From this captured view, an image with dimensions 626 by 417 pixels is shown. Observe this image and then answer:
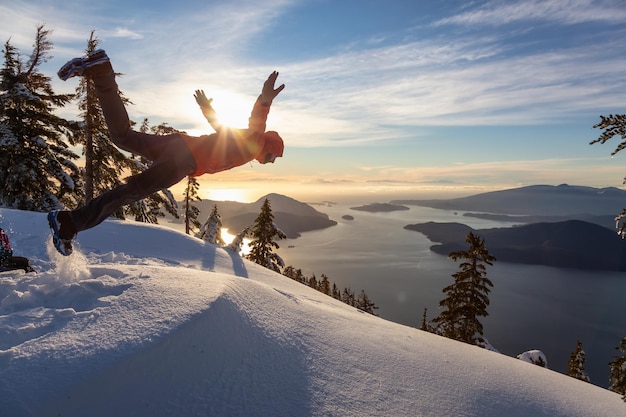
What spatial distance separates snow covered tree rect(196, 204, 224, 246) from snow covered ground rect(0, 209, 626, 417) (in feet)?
76.5

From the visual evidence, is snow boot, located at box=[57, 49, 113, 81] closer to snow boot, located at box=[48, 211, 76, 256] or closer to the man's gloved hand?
the man's gloved hand

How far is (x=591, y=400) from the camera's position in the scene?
A: 4008mm

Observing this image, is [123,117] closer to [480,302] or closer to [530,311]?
[480,302]

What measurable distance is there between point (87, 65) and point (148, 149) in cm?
99

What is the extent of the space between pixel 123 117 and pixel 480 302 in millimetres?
21742

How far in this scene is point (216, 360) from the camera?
2.50 metres

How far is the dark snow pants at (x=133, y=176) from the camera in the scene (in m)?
3.53

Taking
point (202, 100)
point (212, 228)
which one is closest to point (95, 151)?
point (212, 228)

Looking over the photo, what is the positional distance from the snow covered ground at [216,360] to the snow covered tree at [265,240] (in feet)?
68.0

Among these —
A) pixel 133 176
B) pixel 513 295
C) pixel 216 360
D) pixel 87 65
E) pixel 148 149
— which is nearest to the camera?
pixel 216 360

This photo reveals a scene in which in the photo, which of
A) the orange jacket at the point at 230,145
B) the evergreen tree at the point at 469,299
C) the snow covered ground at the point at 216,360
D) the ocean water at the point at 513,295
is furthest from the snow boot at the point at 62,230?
the ocean water at the point at 513,295

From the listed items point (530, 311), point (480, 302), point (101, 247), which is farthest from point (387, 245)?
point (101, 247)

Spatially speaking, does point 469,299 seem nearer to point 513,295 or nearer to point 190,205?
point 190,205

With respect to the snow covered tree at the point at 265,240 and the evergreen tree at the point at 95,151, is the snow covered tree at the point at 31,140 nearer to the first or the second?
the evergreen tree at the point at 95,151
